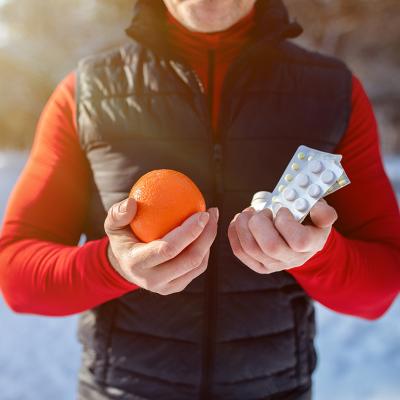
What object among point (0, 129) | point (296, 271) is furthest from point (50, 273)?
point (0, 129)

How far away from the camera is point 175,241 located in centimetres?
77

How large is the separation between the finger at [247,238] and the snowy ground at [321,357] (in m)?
1.94

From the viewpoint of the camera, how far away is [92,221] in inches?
49.4

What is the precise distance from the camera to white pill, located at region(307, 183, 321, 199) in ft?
2.58

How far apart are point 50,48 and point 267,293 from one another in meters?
5.75

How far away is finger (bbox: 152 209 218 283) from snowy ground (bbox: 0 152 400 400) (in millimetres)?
1914

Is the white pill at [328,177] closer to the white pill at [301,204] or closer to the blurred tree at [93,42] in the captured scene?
the white pill at [301,204]

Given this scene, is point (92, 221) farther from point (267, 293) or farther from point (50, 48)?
point (50, 48)

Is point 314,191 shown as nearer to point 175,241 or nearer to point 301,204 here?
point 301,204

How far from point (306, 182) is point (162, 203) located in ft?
0.86

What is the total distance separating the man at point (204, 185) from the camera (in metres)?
1.17

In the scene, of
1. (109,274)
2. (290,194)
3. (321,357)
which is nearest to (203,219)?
(290,194)

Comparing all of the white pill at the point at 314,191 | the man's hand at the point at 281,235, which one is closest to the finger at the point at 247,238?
the man's hand at the point at 281,235

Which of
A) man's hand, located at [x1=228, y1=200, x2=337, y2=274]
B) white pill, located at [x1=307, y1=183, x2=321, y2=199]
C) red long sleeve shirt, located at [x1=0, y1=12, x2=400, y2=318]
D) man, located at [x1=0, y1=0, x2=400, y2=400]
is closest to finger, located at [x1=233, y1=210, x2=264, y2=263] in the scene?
man's hand, located at [x1=228, y1=200, x2=337, y2=274]
